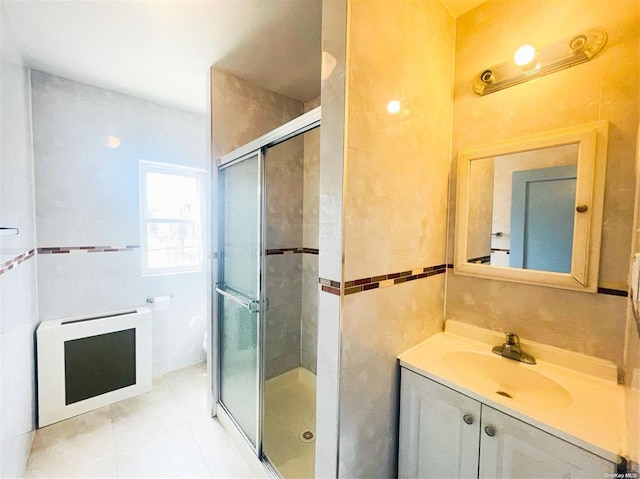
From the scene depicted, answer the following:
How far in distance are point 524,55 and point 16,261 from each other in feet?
8.80

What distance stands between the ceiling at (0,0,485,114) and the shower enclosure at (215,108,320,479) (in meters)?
0.56

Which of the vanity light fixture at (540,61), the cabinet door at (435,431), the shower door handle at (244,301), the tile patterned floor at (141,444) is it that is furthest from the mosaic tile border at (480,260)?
the tile patterned floor at (141,444)

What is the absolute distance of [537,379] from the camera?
45.9 inches

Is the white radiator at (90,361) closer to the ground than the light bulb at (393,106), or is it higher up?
closer to the ground

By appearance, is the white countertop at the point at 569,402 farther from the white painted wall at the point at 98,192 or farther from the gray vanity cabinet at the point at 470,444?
the white painted wall at the point at 98,192

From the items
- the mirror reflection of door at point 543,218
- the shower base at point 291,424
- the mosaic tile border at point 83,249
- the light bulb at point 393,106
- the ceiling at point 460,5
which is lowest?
the shower base at point 291,424

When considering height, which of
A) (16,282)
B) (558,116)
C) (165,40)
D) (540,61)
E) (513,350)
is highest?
(165,40)

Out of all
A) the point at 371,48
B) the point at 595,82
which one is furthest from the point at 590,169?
the point at 371,48

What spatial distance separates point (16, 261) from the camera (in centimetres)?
137

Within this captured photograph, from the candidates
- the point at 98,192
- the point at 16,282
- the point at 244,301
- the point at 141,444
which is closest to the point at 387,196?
the point at 244,301

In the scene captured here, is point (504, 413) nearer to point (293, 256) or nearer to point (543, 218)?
point (543, 218)

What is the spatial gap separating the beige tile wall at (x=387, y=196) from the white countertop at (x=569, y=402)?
0.42ft

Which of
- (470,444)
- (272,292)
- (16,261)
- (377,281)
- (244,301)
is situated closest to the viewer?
(470,444)

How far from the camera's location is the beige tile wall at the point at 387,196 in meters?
1.01
